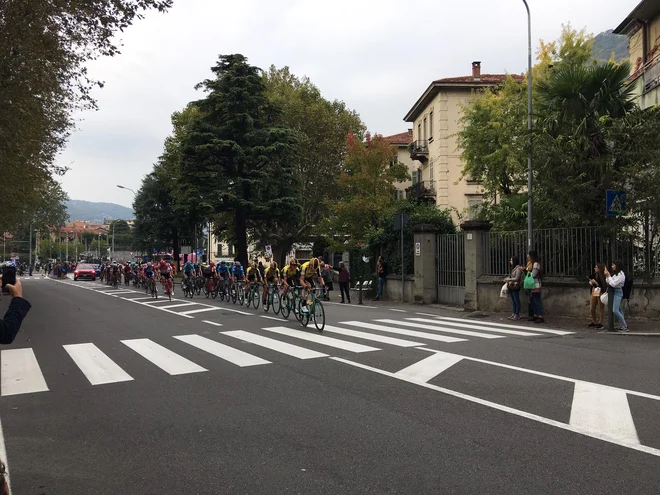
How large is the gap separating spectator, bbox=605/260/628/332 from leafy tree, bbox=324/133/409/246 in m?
21.7

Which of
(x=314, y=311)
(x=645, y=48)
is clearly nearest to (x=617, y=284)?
(x=314, y=311)

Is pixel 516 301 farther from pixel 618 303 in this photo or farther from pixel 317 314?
pixel 317 314

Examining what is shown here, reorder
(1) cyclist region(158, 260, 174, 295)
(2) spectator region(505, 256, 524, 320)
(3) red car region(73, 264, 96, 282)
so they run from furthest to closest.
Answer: (3) red car region(73, 264, 96, 282), (1) cyclist region(158, 260, 174, 295), (2) spectator region(505, 256, 524, 320)

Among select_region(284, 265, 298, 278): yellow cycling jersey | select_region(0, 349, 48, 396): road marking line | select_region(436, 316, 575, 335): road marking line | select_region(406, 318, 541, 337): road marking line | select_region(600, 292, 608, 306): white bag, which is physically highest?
select_region(284, 265, 298, 278): yellow cycling jersey

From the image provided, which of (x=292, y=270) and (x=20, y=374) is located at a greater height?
(x=292, y=270)

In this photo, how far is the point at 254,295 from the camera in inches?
749

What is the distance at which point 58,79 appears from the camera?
15.9 metres

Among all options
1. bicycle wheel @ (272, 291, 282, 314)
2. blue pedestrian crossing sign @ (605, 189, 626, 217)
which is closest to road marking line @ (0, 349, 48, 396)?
bicycle wheel @ (272, 291, 282, 314)

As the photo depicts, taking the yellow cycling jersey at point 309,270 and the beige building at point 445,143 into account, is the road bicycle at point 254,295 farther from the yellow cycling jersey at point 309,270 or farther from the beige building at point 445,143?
the beige building at point 445,143

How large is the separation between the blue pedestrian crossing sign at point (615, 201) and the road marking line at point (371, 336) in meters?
5.76

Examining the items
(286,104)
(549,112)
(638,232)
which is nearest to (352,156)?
(286,104)

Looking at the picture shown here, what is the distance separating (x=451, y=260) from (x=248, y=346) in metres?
11.0

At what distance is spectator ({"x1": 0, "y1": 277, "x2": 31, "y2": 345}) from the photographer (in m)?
3.60

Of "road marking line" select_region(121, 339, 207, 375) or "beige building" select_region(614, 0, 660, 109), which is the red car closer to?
"road marking line" select_region(121, 339, 207, 375)
